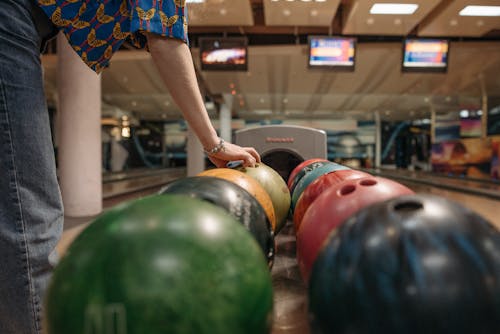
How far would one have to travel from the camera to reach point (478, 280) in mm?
482

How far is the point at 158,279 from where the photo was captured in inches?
18.9

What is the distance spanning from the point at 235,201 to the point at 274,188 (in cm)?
63

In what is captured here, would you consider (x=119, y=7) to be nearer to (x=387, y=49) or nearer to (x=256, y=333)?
(x=256, y=333)

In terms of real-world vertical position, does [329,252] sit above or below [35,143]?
below

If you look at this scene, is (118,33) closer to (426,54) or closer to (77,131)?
(77,131)

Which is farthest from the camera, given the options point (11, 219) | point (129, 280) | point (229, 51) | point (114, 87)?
point (114, 87)

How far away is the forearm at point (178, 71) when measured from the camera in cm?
85

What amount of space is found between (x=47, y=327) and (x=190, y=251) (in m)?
0.23

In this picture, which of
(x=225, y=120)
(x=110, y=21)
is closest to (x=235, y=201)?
(x=110, y=21)

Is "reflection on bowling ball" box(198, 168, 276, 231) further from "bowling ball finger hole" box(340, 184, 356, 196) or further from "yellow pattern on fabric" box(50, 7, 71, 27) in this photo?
"yellow pattern on fabric" box(50, 7, 71, 27)

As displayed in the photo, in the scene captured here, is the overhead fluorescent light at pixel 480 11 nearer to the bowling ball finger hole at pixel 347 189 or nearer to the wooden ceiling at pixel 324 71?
the wooden ceiling at pixel 324 71

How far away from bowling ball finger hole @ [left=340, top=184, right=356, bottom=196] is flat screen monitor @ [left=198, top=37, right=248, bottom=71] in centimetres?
453

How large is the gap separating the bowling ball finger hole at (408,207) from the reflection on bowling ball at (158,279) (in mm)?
241

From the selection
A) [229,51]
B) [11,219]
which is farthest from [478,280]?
[229,51]
